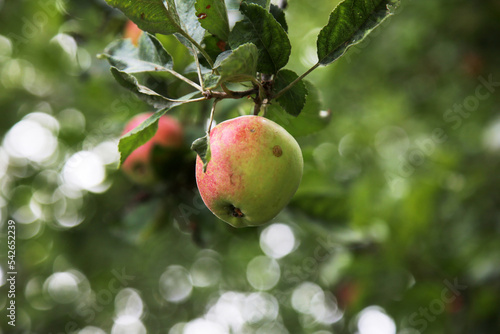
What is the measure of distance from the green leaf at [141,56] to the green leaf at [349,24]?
43cm

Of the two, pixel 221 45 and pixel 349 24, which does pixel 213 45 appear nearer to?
pixel 221 45

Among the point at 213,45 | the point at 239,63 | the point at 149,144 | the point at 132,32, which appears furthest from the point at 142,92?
the point at 132,32

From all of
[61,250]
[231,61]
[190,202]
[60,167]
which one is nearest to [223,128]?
[231,61]

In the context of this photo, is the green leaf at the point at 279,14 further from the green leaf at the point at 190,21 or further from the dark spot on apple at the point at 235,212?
the dark spot on apple at the point at 235,212

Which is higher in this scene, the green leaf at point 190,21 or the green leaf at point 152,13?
the green leaf at point 152,13

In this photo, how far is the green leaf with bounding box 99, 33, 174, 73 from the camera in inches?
48.0

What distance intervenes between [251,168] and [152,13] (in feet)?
1.34

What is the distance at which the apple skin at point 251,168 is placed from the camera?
0.99 m

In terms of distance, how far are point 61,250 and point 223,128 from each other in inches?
128

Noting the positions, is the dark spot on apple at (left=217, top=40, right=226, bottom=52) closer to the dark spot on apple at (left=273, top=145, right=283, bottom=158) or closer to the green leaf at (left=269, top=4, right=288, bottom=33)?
the green leaf at (left=269, top=4, right=288, bottom=33)

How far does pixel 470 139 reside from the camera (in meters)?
4.14

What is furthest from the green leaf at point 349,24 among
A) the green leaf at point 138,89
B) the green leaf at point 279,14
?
the green leaf at point 138,89

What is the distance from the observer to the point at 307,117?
4.59ft

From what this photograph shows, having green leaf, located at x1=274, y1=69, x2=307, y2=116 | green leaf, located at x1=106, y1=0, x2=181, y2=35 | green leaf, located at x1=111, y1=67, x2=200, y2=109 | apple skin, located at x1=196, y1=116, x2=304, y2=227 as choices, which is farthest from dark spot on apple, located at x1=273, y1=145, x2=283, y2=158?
green leaf, located at x1=106, y1=0, x2=181, y2=35
